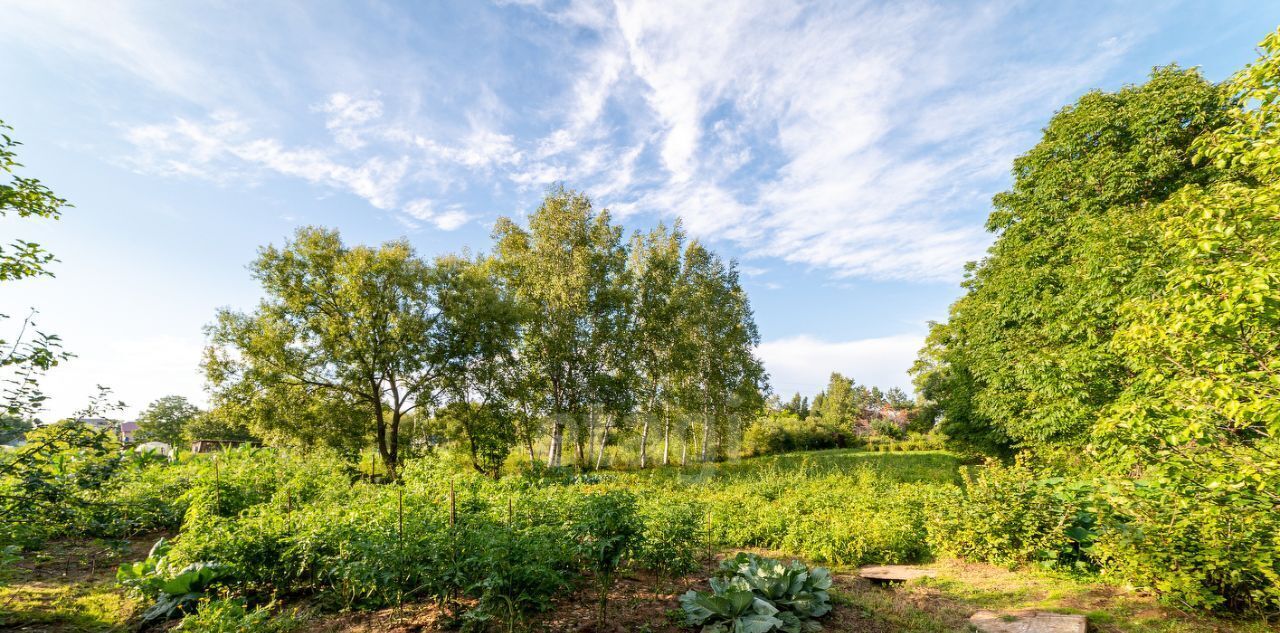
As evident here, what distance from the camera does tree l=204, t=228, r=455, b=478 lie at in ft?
51.1

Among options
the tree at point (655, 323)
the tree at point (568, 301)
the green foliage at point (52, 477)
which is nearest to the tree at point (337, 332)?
the tree at point (568, 301)

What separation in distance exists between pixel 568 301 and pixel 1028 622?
15.9 metres

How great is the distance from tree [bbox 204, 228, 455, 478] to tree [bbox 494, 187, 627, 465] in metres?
3.83

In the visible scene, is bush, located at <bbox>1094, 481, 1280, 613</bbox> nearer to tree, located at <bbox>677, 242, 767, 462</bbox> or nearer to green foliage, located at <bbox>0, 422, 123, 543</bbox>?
green foliage, located at <bbox>0, 422, 123, 543</bbox>

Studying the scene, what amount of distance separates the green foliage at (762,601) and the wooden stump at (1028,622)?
1.44 metres

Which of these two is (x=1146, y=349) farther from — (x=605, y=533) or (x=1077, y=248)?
(x=1077, y=248)

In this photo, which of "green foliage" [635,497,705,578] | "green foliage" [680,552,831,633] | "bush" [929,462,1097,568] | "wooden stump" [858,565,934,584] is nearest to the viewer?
"green foliage" [680,552,831,633]

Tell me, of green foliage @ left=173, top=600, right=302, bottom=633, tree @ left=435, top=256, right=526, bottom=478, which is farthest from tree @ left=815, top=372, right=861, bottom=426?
green foliage @ left=173, top=600, right=302, bottom=633

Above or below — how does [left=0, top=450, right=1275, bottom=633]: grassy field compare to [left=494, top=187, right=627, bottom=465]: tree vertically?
below

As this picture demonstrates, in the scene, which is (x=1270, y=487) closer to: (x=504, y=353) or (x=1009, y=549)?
(x=1009, y=549)

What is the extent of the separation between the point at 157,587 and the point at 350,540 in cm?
217

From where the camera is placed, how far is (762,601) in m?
4.32

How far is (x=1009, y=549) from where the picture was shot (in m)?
6.25

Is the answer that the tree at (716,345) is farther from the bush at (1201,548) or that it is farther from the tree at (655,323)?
the bush at (1201,548)
